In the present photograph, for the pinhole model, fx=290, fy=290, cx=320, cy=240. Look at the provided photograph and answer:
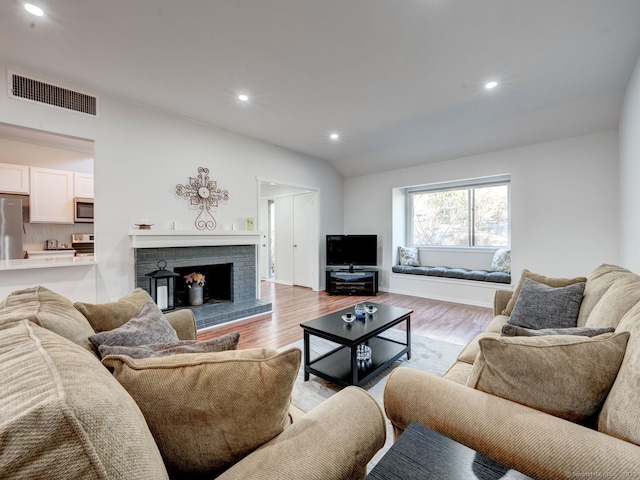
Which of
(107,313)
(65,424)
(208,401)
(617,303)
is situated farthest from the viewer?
(107,313)

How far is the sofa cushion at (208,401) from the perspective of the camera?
2.35ft

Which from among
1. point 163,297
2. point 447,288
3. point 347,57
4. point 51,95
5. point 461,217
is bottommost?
point 447,288

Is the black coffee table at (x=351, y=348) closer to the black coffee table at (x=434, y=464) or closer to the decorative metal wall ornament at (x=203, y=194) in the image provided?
the black coffee table at (x=434, y=464)

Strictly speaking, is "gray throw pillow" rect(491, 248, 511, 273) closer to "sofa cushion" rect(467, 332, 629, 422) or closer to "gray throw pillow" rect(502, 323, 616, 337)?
"gray throw pillow" rect(502, 323, 616, 337)

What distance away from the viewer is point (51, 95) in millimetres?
2906

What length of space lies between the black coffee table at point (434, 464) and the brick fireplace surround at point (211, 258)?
10.5ft

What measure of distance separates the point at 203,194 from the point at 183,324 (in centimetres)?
256

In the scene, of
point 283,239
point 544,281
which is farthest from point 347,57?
point 283,239

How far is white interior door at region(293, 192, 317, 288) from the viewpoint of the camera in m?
6.06

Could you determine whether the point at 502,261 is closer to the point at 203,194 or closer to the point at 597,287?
the point at 597,287

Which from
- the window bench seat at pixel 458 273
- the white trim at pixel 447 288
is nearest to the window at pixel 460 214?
the window bench seat at pixel 458 273

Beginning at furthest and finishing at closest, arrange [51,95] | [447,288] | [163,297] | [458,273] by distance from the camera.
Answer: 1. [447,288]
2. [458,273]
3. [163,297]
4. [51,95]

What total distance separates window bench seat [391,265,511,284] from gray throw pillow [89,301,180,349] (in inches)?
183

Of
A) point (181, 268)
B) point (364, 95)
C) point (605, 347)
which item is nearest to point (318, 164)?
point (364, 95)
